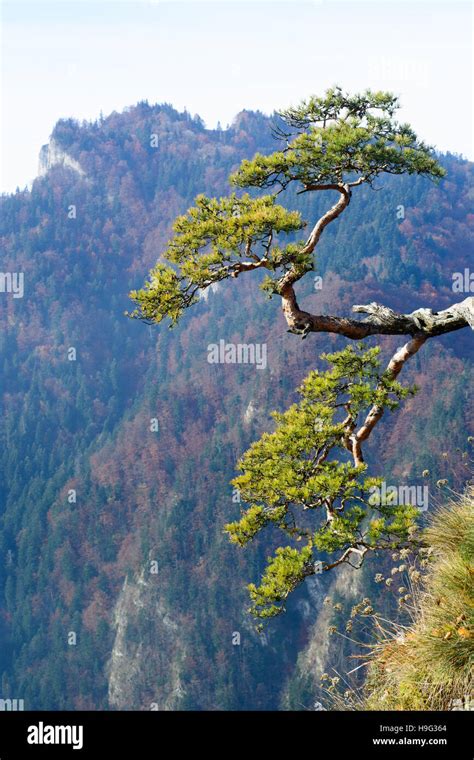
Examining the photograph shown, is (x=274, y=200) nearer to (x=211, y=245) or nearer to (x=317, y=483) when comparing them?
(x=211, y=245)

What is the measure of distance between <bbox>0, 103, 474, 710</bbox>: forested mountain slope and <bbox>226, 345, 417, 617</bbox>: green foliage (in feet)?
322

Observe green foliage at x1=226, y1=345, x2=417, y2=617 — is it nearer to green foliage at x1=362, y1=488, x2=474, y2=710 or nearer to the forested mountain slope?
green foliage at x1=362, y1=488, x2=474, y2=710

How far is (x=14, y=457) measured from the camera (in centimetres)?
16888

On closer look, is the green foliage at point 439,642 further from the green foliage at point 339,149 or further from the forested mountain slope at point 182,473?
the forested mountain slope at point 182,473

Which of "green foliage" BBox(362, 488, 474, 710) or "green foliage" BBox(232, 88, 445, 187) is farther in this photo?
"green foliage" BBox(232, 88, 445, 187)

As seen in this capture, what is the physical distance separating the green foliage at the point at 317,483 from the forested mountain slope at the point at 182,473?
98220 mm

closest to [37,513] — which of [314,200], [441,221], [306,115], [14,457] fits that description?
[14,457]

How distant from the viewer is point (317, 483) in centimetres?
994

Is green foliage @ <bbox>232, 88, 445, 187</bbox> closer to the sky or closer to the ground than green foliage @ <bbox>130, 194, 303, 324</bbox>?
closer to the sky

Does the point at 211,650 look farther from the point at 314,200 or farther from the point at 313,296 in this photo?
the point at 314,200

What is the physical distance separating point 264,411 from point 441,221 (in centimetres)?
5419

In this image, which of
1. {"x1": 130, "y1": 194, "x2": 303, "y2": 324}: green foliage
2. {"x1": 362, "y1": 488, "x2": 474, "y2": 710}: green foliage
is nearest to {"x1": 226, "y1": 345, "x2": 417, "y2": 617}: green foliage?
{"x1": 362, "y1": 488, "x2": 474, "y2": 710}: green foliage

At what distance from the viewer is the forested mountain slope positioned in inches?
4825

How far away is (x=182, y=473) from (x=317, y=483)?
13346 centimetres
